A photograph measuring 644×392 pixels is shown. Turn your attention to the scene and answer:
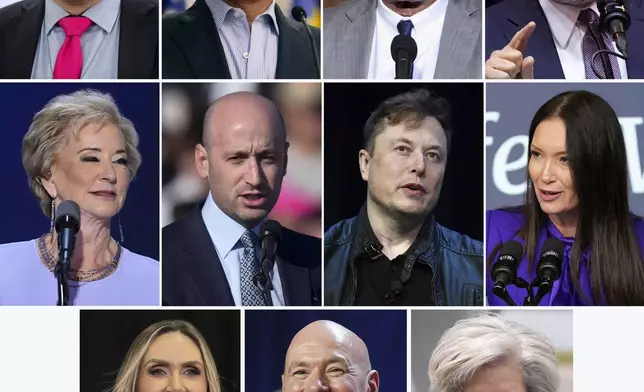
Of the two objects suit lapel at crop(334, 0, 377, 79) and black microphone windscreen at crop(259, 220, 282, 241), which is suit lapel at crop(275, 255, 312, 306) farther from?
suit lapel at crop(334, 0, 377, 79)

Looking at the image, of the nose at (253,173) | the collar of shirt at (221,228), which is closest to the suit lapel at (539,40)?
the nose at (253,173)

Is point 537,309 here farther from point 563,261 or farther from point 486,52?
point 486,52

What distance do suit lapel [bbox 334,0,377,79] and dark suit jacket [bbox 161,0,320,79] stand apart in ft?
0.29

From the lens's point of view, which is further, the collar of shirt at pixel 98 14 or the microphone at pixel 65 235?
the collar of shirt at pixel 98 14

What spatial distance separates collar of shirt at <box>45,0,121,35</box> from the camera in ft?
12.4

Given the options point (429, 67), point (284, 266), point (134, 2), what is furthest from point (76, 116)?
point (429, 67)

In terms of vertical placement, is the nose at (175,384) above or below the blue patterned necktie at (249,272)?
below

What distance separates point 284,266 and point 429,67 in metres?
0.89

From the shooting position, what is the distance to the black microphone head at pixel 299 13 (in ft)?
12.4

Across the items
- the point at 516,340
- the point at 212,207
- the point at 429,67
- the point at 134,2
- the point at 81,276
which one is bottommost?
the point at 516,340

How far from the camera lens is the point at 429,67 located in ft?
12.4

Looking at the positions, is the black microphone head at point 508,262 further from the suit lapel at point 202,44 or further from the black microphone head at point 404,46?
the suit lapel at point 202,44

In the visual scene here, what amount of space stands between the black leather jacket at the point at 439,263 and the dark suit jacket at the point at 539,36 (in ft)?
2.21

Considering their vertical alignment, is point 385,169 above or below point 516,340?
above
